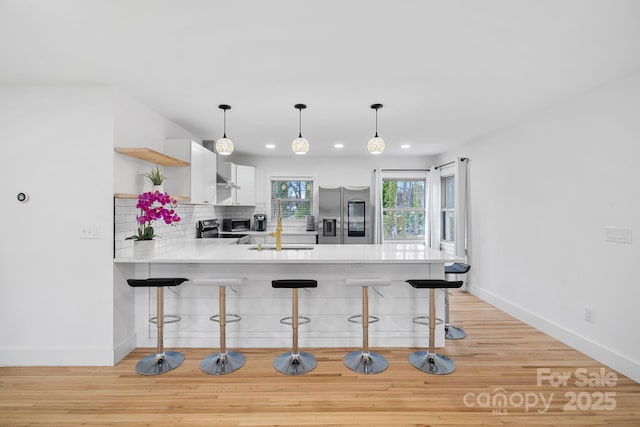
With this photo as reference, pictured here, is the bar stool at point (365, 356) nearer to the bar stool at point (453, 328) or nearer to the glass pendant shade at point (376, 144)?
the bar stool at point (453, 328)

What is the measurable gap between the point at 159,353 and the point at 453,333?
279 cm

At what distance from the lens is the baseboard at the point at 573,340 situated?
2.55 m

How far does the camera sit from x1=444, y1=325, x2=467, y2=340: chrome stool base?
3.29m

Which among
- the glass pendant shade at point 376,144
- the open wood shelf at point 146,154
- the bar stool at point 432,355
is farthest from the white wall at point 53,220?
the bar stool at point 432,355

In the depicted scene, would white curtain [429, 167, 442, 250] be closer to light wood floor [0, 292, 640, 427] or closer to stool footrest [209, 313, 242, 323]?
light wood floor [0, 292, 640, 427]

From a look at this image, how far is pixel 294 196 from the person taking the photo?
21.1 feet

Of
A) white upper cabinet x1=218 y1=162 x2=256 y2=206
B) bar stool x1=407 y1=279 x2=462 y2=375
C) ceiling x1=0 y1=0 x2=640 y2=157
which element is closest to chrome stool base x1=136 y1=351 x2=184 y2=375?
bar stool x1=407 y1=279 x2=462 y2=375

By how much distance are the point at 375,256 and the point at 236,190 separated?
3.36m

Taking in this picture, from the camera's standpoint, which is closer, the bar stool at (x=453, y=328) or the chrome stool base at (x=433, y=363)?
the chrome stool base at (x=433, y=363)

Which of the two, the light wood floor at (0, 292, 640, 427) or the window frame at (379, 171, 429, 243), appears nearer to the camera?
the light wood floor at (0, 292, 640, 427)

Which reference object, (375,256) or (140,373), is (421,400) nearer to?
(375,256)

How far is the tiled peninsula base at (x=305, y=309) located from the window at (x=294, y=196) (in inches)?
135

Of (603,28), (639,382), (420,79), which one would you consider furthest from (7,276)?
(639,382)

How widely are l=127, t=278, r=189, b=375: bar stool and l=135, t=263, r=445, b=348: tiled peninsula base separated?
230mm
